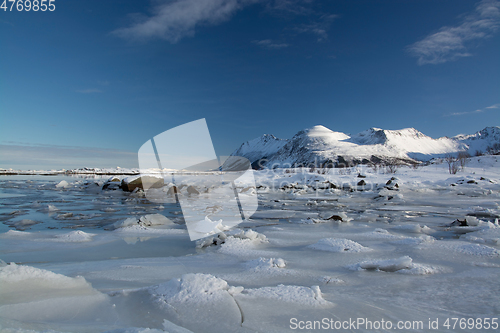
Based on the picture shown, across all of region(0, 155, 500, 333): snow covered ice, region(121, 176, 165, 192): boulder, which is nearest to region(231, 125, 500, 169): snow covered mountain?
region(121, 176, 165, 192): boulder

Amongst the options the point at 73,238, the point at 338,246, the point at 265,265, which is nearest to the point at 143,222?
the point at 73,238

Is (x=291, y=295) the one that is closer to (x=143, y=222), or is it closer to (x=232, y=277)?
(x=232, y=277)

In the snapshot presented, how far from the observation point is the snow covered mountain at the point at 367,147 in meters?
96.7

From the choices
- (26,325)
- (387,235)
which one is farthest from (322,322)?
(387,235)

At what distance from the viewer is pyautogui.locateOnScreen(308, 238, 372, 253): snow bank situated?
2.88 m

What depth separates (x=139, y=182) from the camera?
12758 millimetres

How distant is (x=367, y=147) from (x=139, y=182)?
116 m

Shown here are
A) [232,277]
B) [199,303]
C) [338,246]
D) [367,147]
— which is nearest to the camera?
[199,303]

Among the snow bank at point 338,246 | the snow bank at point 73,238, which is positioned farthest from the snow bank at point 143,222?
the snow bank at point 338,246

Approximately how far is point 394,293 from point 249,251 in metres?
1.54

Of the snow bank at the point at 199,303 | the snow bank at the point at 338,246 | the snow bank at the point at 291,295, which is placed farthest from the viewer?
the snow bank at the point at 338,246

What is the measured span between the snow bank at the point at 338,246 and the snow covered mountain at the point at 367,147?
272 feet

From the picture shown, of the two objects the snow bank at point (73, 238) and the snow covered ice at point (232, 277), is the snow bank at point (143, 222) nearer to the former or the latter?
the snow covered ice at point (232, 277)

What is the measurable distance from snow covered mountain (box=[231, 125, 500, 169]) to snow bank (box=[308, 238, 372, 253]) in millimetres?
82925
